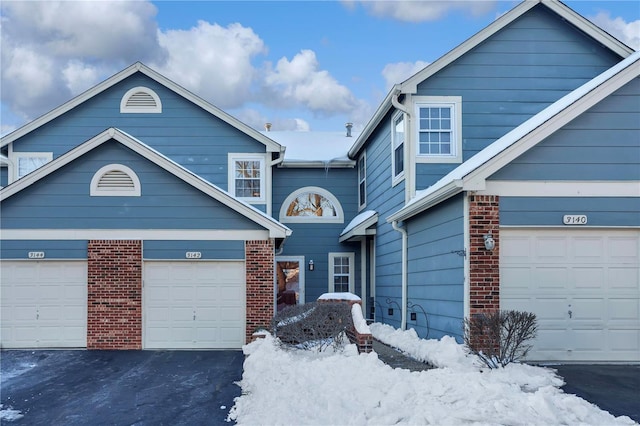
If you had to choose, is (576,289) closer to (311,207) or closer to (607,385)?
(607,385)

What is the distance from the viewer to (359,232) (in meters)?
16.7

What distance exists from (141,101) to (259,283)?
295 inches

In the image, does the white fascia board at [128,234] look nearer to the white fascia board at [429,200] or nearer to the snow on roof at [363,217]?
the white fascia board at [429,200]

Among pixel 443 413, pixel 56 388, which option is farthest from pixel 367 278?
pixel 443 413

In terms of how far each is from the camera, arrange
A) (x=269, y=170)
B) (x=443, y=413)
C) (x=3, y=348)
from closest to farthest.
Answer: (x=443, y=413), (x=3, y=348), (x=269, y=170)

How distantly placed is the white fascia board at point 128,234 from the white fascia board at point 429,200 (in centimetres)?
315

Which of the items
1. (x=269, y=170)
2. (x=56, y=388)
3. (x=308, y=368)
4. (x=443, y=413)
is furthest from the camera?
(x=269, y=170)

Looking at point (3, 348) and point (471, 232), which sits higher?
point (471, 232)

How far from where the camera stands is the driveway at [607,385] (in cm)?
708

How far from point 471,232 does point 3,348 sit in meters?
10.7

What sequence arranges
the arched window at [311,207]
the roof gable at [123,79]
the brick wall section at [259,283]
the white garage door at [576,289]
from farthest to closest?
the arched window at [311,207], the roof gable at [123,79], the brick wall section at [259,283], the white garage door at [576,289]

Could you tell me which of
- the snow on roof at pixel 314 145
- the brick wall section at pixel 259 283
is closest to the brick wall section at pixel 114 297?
the brick wall section at pixel 259 283

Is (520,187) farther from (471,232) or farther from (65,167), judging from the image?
(65,167)

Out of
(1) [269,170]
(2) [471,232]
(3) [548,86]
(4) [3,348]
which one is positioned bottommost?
(4) [3,348]
